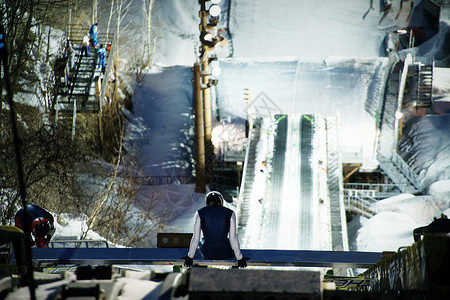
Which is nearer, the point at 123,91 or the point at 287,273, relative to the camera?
the point at 287,273

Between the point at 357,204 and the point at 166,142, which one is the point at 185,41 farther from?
the point at 357,204

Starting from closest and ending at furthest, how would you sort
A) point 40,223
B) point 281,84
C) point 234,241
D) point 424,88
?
point 234,241
point 40,223
point 424,88
point 281,84

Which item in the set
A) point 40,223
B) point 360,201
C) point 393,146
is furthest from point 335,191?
point 40,223

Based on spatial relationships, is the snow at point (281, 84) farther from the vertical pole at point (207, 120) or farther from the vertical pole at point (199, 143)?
the vertical pole at point (207, 120)

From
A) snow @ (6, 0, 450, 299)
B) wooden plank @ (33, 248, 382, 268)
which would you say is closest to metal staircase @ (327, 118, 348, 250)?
snow @ (6, 0, 450, 299)

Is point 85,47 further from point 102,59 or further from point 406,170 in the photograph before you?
point 406,170

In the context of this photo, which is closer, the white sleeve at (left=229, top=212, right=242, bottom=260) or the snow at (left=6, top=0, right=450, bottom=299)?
the white sleeve at (left=229, top=212, right=242, bottom=260)

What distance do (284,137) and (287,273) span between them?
28193 mm

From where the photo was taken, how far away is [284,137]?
106ft

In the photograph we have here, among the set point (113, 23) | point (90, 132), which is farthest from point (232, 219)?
point (113, 23)

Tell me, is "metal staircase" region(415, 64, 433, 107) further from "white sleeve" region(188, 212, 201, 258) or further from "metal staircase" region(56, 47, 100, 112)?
"white sleeve" region(188, 212, 201, 258)

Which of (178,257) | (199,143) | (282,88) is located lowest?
(199,143)

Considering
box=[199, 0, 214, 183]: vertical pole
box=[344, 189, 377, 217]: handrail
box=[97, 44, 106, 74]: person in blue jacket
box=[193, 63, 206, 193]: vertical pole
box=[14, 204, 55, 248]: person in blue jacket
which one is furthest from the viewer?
box=[193, 63, 206, 193]: vertical pole

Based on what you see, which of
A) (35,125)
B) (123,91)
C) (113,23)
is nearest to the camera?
(35,125)
